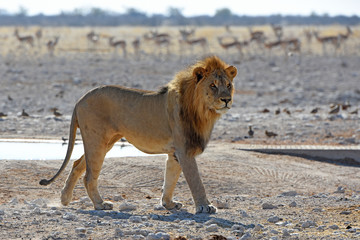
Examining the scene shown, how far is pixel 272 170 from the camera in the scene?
11.7m

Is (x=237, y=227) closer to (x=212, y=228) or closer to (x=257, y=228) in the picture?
(x=257, y=228)

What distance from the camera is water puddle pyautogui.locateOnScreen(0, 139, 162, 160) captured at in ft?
39.2

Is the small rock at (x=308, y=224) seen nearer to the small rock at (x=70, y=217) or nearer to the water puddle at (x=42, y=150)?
the small rock at (x=70, y=217)

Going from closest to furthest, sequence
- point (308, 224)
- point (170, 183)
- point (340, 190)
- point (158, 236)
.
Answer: point (158, 236) < point (308, 224) < point (170, 183) < point (340, 190)

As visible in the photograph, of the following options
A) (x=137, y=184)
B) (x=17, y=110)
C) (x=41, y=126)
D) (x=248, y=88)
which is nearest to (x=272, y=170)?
(x=137, y=184)

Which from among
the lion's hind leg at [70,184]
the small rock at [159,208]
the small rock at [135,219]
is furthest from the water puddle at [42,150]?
the small rock at [135,219]

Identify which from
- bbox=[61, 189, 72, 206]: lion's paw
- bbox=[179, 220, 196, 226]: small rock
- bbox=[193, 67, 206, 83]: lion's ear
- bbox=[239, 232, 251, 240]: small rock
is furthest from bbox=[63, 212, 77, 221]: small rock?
bbox=[193, 67, 206, 83]: lion's ear

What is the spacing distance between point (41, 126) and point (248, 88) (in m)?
12.1

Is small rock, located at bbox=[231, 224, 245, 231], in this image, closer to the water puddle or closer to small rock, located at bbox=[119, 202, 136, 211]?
small rock, located at bbox=[119, 202, 136, 211]

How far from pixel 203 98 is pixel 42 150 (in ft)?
17.1

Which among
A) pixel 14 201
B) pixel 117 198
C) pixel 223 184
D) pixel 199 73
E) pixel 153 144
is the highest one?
pixel 199 73

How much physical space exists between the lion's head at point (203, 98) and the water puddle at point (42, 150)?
407 cm

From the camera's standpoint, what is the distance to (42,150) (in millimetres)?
12586

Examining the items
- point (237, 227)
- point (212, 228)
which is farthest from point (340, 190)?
point (212, 228)
